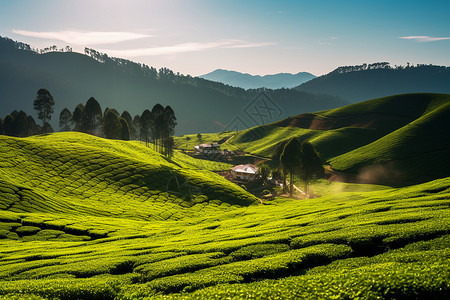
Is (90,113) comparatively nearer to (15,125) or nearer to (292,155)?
(15,125)

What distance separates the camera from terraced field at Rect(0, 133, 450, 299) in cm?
1389

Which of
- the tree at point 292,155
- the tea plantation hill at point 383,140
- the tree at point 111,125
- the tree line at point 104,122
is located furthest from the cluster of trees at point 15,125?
the tree at point 292,155

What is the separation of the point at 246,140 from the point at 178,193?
13066 cm

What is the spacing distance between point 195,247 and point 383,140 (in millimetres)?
136572

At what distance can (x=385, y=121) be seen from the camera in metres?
170

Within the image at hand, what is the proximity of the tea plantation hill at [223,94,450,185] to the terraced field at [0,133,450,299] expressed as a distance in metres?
65.2

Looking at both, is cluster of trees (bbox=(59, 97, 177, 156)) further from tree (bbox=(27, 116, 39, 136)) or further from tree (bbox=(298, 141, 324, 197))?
tree (bbox=(298, 141, 324, 197))

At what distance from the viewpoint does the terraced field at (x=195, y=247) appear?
13.9m

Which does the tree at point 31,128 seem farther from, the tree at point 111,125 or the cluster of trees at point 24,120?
the tree at point 111,125

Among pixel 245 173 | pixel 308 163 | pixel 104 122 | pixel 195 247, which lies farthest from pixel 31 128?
pixel 195 247

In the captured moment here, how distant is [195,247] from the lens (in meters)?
28.2

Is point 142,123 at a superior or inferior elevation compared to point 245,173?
superior

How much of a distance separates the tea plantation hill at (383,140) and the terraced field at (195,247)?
6523 cm

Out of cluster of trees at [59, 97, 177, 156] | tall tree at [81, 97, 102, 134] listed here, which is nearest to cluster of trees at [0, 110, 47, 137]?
cluster of trees at [59, 97, 177, 156]
